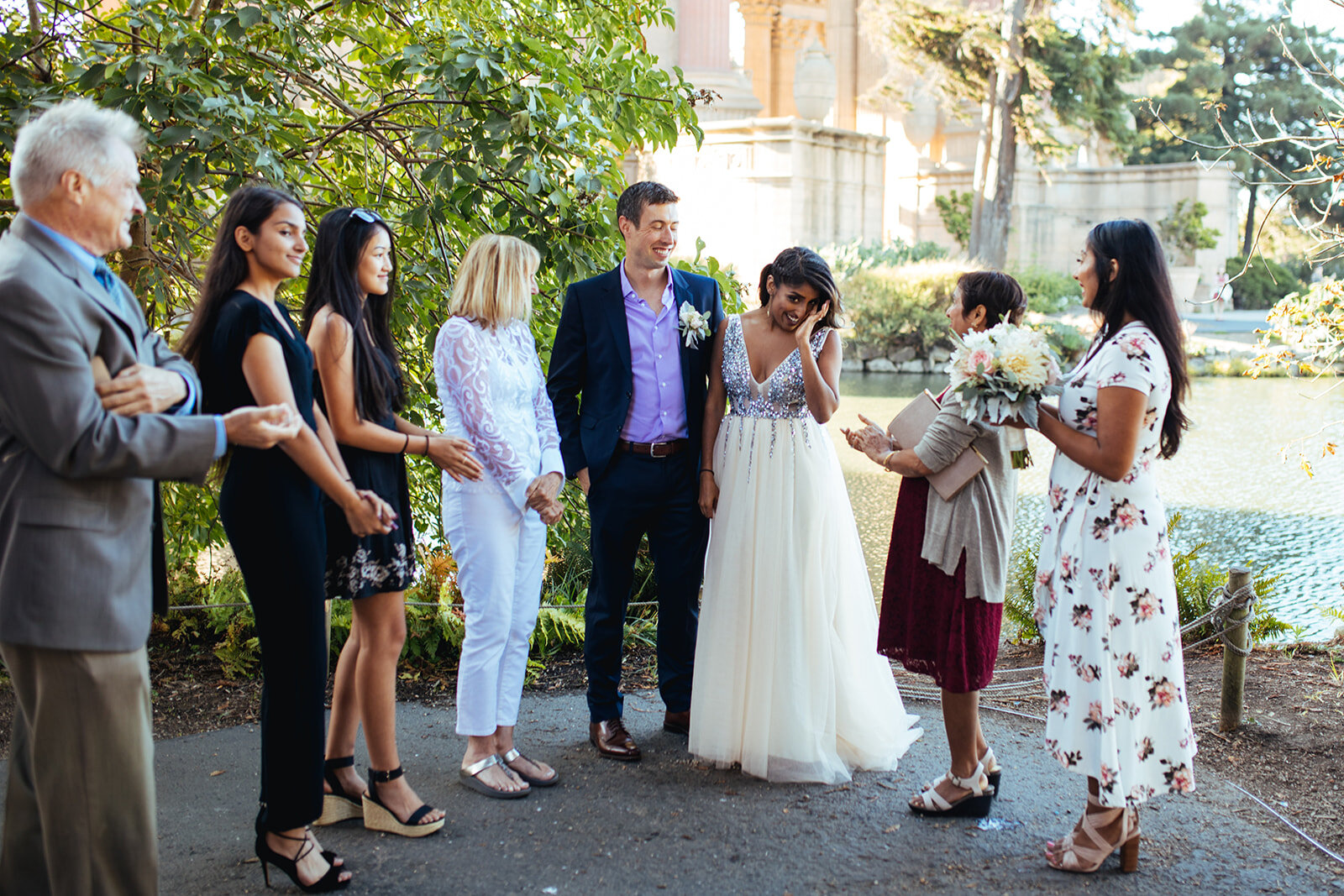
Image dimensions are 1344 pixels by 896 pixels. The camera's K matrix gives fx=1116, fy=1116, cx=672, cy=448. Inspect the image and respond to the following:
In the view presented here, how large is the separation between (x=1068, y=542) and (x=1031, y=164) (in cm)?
3299

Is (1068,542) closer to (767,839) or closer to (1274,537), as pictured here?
(767,839)

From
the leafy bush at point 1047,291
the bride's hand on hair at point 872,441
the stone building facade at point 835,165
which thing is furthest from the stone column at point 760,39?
the bride's hand on hair at point 872,441

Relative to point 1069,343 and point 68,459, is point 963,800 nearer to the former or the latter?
point 68,459

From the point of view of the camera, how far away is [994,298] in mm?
4070

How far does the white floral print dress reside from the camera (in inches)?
142

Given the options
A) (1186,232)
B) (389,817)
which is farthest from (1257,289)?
(389,817)

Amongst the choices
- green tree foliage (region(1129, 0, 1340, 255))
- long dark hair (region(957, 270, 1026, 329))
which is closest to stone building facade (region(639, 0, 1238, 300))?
green tree foliage (region(1129, 0, 1340, 255))

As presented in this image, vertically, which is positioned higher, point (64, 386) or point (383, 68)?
point (383, 68)

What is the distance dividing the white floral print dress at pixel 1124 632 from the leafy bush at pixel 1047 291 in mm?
23111

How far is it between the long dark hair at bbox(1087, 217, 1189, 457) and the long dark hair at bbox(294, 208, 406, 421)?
245 centimetres

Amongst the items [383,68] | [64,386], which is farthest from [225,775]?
[383,68]

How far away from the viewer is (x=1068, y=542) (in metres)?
3.74

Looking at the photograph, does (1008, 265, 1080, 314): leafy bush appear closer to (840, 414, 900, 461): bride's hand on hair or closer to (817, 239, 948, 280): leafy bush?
(817, 239, 948, 280): leafy bush

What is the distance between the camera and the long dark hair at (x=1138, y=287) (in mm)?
3568
